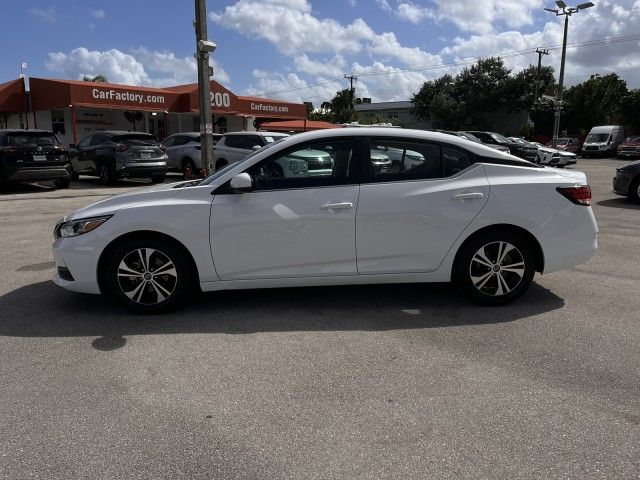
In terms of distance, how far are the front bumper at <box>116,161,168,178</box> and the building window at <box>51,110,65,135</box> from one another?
1329 cm

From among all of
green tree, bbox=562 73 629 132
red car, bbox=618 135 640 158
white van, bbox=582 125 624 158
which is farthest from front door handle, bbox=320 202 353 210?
green tree, bbox=562 73 629 132

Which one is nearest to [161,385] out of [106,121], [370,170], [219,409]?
[219,409]

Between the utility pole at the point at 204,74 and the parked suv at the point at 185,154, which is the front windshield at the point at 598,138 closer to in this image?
the parked suv at the point at 185,154

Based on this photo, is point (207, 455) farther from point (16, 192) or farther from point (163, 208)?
point (16, 192)

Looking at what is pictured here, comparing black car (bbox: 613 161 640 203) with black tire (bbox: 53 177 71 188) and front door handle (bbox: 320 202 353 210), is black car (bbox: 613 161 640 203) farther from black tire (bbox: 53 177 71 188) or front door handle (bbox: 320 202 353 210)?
black tire (bbox: 53 177 71 188)

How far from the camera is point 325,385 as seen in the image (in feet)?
11.3

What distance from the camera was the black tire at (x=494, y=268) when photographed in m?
4.72

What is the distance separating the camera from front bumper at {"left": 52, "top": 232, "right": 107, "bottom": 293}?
15.0ft

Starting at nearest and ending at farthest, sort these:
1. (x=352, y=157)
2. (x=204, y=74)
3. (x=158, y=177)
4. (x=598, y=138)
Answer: (x=352, y=157), (x=204, y=74), (x=158, y=177), (x=598, y=138)

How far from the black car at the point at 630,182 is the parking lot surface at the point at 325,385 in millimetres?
7704

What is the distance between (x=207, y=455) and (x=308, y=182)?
2531 mm

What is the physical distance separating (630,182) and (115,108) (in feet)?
68.2

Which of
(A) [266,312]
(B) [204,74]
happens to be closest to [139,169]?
(B) [204,74]

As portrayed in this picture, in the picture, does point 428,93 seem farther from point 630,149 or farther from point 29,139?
point 29,139
